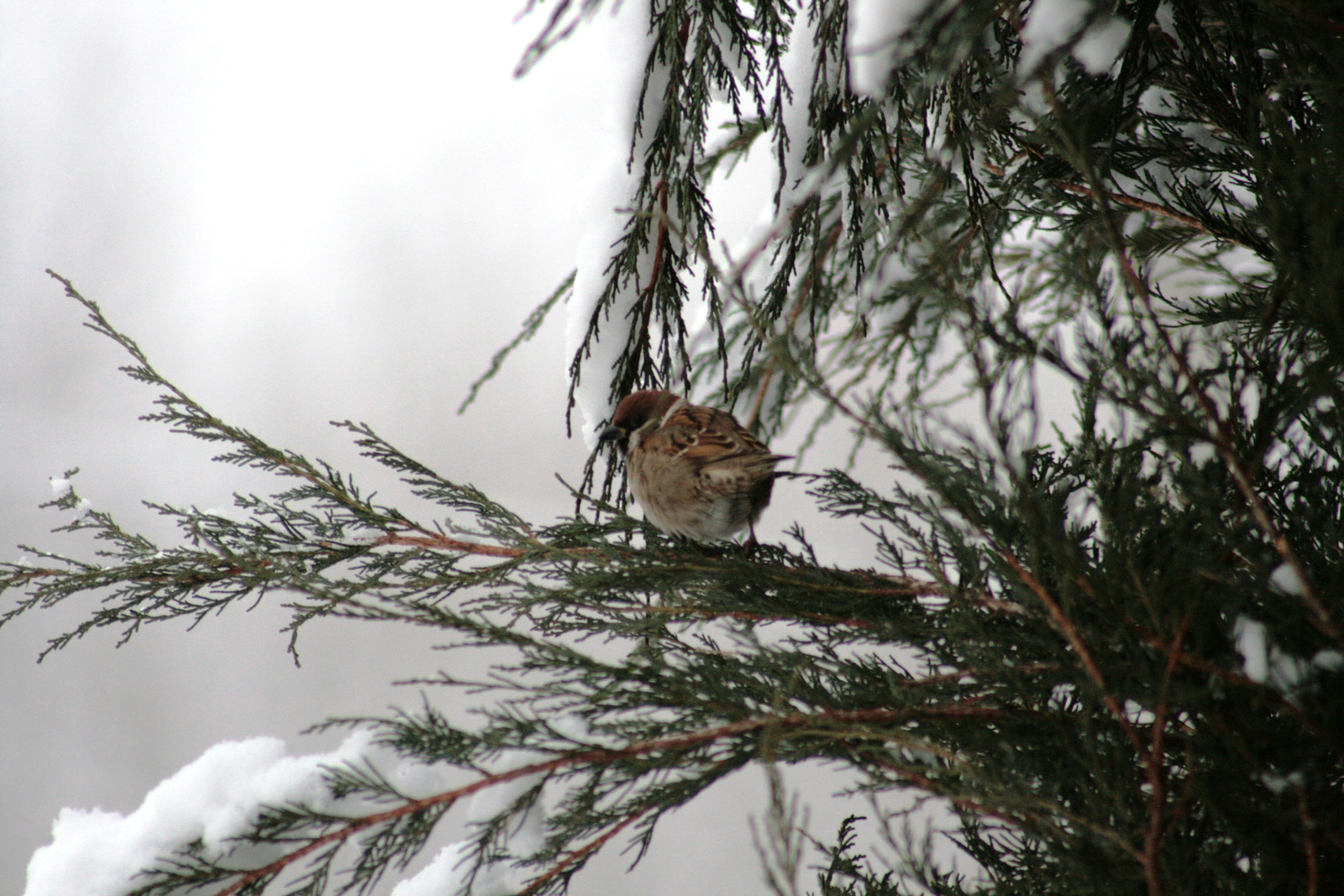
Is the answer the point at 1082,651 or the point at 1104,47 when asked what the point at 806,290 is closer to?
the point at 1104,47

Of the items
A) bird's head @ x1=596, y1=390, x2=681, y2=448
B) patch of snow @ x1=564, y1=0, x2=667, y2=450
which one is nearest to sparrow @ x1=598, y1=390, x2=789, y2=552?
bird's head @ x1=596, y1=390, x2=681, y2=448

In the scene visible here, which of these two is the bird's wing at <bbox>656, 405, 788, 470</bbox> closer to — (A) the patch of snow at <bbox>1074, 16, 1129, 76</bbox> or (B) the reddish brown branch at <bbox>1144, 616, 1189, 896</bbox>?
(A) the patch of snow at <bbox>1074, 16, 1129, 76</bbox>

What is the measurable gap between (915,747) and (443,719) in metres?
0.54

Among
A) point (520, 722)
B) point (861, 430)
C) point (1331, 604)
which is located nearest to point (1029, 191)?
point (861, 430)

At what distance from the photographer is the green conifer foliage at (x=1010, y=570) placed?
2.76ft

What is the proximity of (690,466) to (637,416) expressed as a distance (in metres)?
0.19

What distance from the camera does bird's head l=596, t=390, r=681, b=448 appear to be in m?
2.01

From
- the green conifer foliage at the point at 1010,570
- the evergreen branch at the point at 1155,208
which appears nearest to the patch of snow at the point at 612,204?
the green conifer foliage at the point at 1010,570

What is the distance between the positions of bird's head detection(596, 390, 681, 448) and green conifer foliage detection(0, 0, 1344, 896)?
33 cm

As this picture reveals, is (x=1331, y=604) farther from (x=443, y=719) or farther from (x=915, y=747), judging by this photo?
(x=443, y=719)

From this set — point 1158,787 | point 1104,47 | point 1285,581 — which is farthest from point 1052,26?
point 1158,787

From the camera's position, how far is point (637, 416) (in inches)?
83.6

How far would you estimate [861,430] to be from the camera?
3.41 ft

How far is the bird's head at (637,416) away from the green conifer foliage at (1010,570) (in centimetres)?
33
